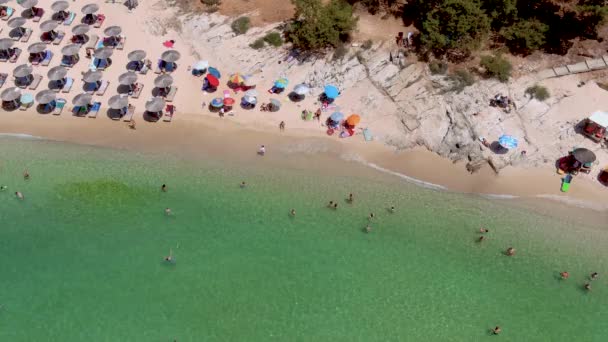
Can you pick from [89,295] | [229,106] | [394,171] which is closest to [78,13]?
[229,106]

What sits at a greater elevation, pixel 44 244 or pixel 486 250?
pixel 486 250

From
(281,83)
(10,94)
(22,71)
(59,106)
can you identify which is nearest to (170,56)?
(281,83)

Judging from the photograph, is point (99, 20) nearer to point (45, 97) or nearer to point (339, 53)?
point (45, 97)

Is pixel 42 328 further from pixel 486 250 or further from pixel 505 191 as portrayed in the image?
pixel 505 191

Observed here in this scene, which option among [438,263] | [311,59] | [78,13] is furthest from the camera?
[78,13]

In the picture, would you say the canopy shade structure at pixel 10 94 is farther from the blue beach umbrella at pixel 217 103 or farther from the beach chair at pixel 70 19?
the blue beach umbrella at pixel 217 103

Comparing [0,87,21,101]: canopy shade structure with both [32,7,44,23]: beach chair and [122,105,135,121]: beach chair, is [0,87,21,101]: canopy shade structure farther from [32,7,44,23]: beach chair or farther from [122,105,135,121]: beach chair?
[32,7,44,23]: beach chair

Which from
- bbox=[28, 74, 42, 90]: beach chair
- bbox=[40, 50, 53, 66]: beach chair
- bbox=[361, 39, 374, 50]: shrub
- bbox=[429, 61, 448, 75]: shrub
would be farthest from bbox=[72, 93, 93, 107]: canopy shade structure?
bbox=[429, 61, 448, 75]: shrub
